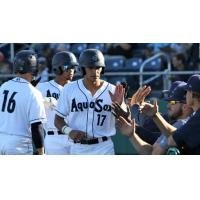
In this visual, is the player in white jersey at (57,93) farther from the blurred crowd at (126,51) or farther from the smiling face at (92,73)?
the blurred crowd at (126,51)

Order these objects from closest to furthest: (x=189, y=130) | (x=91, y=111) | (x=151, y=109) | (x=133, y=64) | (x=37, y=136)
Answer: (x=189, y=130) < (x=151, y=109) < (x=37, y=136) < (x=91, y=111) < (x=133, y=64)

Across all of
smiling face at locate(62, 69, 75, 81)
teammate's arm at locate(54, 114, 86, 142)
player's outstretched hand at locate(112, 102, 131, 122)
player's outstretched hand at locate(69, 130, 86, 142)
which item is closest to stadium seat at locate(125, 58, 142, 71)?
smiling face at locate(62, 69, 75, 81)

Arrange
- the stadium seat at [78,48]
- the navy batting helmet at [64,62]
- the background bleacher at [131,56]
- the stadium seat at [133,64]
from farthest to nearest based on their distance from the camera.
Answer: the stadium seat at [78,48] < the stadium seat at [133,64] < the background bleacher at [131,56] < the navy batting helmet at [64,62]

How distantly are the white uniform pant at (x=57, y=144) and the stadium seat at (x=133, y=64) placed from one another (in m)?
4.92

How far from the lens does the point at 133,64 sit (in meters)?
13.2

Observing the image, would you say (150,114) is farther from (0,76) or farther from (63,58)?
(0,76)

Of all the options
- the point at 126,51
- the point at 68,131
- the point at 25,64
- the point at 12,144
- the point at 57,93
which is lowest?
the point at 12,144

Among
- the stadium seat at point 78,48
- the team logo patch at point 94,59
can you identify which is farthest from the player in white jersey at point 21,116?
the stadium seat at point 78,48

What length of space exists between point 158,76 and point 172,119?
575 centimetres

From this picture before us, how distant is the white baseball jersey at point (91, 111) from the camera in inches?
273

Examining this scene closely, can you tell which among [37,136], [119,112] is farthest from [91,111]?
[37,136]

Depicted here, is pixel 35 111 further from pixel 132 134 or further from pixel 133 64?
pixel 133 64

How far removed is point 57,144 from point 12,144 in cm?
151

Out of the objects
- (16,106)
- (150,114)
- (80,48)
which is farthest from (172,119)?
(80,48)
